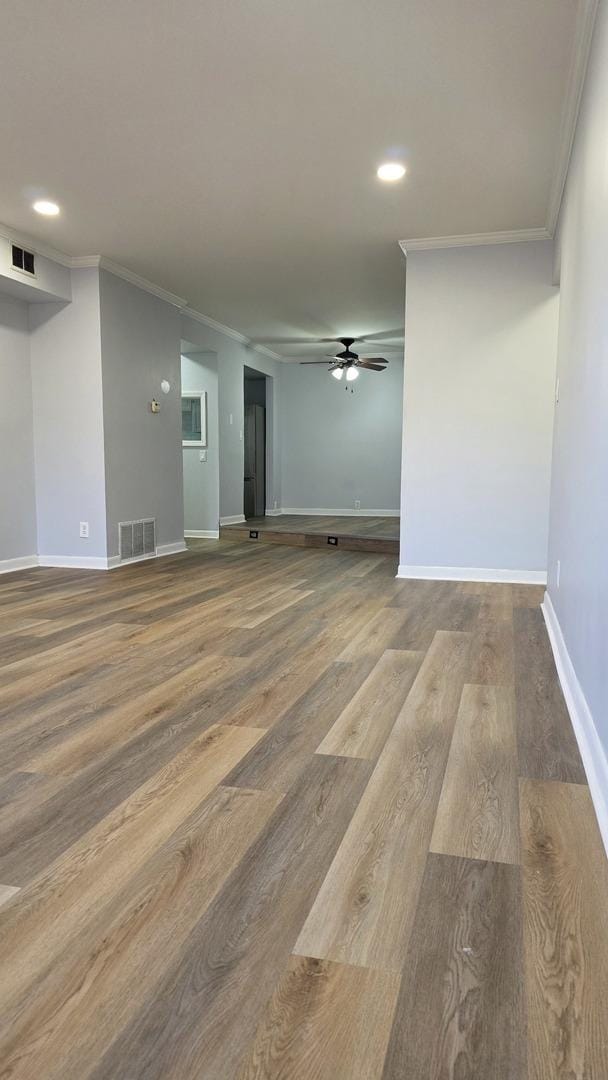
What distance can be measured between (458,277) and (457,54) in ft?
7.58

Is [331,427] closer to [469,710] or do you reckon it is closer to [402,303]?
[402,303]

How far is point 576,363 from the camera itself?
2.83 m

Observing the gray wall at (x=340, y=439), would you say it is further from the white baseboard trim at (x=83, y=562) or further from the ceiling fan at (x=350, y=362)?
the white baseboard trim at (x=83, y=562)

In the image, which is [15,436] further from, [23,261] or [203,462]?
[203,462]

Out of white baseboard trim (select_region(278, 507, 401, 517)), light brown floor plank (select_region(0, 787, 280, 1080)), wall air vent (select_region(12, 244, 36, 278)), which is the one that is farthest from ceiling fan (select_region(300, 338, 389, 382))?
light brown floor plank (select_region(0, 787, 280, 1080))

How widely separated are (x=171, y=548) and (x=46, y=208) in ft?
11.2

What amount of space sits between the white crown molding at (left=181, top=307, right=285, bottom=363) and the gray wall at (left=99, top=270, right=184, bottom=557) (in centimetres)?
63

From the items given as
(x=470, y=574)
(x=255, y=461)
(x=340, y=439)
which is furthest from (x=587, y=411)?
(x=255, y=461)

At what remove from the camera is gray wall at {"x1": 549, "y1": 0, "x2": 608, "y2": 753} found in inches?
75.5

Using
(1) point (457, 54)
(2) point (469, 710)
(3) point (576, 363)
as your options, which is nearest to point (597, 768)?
(2) point (469, 710)

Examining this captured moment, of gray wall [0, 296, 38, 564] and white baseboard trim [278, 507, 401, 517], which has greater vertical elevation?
gray wall [0, 296, 38, 564]

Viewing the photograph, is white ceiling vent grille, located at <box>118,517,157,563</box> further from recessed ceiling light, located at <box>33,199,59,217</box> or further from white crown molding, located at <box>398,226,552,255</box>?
white crown molding, located at <box>398,226,552,255</box>

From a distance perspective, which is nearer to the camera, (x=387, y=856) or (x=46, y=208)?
(x=387, y=856)

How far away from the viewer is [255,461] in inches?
425
